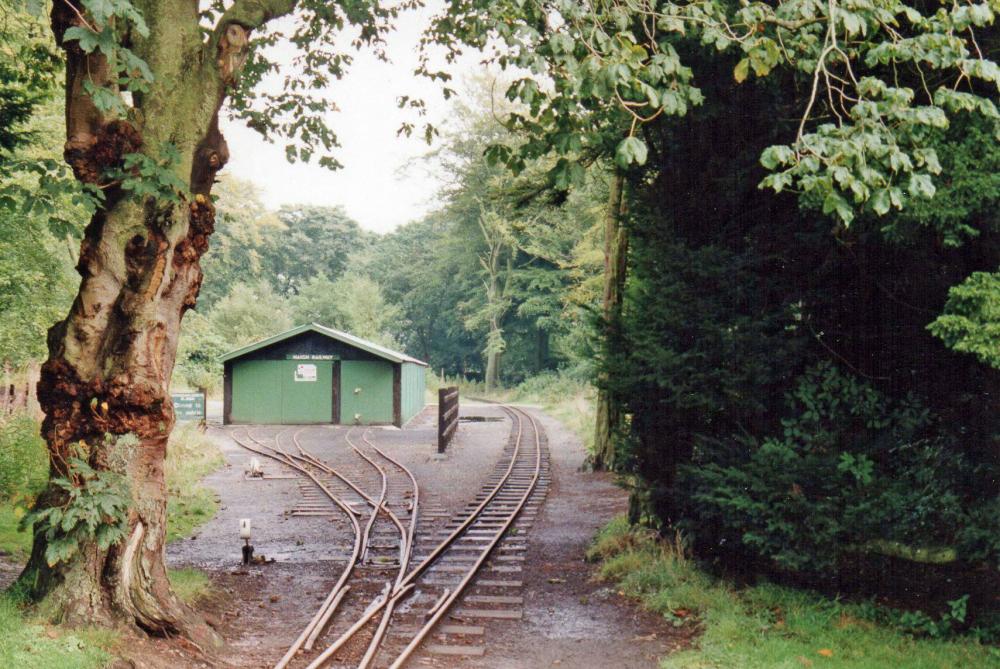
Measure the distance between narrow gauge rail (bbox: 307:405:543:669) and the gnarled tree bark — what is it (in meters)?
1.57

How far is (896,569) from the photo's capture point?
6379mm

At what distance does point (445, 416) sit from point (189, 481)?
795 centimetres

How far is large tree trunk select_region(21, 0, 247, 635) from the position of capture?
5.73 m

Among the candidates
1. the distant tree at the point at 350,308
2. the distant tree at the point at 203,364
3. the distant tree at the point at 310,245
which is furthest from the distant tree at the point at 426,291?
the distant tree at the point at 203,364

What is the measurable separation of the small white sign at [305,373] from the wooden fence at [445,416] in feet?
20.9

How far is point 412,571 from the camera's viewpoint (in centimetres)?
870

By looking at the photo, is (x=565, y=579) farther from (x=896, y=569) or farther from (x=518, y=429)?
(x=518, y=429)

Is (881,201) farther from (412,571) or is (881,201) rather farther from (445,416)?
(445,416)

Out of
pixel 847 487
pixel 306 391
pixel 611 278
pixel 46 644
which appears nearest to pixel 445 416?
pixel 611 278

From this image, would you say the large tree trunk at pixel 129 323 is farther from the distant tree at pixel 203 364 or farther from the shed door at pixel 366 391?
the distant tree at pixel 203 364

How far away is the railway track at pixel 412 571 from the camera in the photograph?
6.40 meters

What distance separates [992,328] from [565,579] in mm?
5127

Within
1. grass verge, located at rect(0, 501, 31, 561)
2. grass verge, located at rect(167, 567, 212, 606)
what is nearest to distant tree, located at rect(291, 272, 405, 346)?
grass verge, located at rect(0, 501, 31, 561)

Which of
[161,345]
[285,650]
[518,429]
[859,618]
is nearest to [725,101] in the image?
[859,618]
